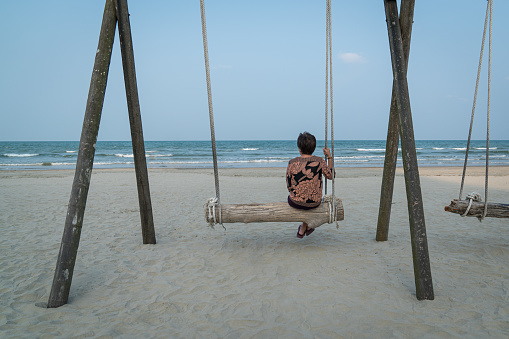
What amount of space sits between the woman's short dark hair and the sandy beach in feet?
3.75

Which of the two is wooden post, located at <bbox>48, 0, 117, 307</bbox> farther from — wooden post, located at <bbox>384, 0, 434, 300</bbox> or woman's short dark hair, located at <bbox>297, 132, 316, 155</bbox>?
wooden post, located at <bbox>384, 0, 434, 300</bbox>

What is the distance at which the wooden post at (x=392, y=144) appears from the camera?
12.0 ft

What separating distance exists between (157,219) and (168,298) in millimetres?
2977

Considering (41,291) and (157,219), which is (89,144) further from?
(157,219)

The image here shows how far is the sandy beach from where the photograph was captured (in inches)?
97.4

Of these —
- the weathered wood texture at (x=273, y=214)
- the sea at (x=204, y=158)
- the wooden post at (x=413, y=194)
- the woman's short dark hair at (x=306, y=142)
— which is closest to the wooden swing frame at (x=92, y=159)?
the wooden post at (x=413, y=194)

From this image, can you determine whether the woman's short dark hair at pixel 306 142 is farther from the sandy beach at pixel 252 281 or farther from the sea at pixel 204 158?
Result: the sea at pixel 204 158

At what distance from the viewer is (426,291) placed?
2816mm

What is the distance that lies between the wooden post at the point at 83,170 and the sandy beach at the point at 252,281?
20cm

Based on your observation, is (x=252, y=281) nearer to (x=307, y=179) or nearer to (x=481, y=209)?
(x=307, y=179)

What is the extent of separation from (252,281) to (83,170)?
1720 millimetres

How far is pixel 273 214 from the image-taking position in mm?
3604

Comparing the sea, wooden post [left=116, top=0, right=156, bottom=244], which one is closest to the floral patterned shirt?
wooden post [left=116, top=0, right=156, bottom=244]

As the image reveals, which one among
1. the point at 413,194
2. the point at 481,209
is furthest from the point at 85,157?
the point at 481,209
